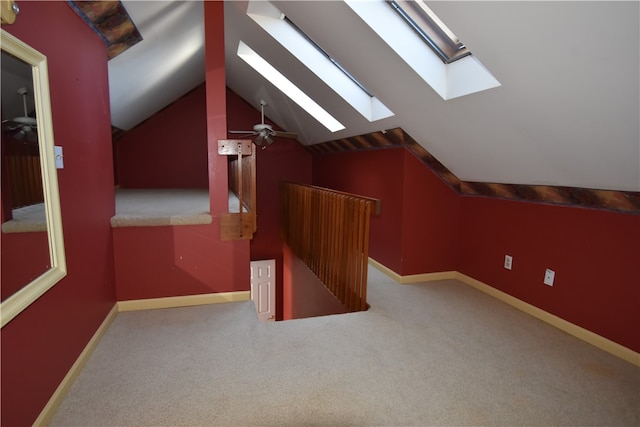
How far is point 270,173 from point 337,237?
3461mm

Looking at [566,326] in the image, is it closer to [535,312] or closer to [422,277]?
[535,312]

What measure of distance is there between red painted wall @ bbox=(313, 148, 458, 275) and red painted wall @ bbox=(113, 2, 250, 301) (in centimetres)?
168

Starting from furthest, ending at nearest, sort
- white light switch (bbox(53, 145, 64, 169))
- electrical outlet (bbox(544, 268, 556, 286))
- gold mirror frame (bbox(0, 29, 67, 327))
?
electrical outlet (bbox(544, 268, 556, 286)) → white light switch (bbox(53, 145, 64, 169)) → gold mirror frame (bbox(0, 29, 67, 327))

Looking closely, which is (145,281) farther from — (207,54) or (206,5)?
(206,5)

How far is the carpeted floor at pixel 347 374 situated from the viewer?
5.53 ft

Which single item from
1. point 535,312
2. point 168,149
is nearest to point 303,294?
point 535,312

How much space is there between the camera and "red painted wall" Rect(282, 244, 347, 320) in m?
3.80

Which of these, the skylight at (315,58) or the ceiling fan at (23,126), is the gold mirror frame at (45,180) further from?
the skylight at (315,58)

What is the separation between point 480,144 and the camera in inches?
107

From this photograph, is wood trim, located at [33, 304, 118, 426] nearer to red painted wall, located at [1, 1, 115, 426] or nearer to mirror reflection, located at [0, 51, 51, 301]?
red painted wall, located at [1, 1, 115, 426]

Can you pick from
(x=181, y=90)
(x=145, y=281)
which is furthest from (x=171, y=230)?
(x=181, y=90)

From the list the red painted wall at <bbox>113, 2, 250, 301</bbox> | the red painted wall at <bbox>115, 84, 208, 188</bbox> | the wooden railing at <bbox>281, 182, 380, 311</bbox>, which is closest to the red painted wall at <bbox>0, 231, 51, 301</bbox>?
the red painted wall at <bbox>113, 2, 250, 301</bbox>

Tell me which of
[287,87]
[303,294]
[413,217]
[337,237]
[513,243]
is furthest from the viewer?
[303,294]

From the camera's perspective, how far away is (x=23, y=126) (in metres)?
1.50
